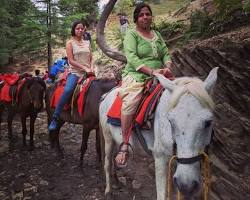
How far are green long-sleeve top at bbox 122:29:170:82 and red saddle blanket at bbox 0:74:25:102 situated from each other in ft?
17.2

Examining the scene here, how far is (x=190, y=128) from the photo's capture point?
129 inches

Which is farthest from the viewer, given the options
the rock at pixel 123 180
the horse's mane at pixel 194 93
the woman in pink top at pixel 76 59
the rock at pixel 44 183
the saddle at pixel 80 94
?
the woman in pink top at pixel 76 59

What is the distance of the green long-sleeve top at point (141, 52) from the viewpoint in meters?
4.63

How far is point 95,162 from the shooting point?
310 inches

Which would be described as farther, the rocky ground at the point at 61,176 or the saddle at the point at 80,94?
the saddle at the point at 80,94

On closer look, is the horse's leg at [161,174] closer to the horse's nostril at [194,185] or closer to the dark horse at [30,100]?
the horse's nostril at [194,185]

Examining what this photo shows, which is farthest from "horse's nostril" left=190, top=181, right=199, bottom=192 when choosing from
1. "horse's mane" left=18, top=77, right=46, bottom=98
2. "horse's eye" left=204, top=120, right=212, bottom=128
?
"horse's mane" left=18, top=77, right=46, bottom=98

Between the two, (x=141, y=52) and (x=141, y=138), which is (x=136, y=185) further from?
(x=141, y=52)

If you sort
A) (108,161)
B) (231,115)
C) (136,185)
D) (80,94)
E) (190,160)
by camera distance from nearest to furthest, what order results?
(190,160), (231,115), (108,161), (136,185), (80,94)

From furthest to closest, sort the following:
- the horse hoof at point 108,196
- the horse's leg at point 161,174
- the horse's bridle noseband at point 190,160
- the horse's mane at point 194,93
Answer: the horse hoof at point 108,196 → the horse's leg at point 161,174 → the horse's mane at point 194,93 → the horse's bridle noseband at point 190,160

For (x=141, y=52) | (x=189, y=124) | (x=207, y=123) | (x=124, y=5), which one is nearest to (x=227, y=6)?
(x=141, y=52)

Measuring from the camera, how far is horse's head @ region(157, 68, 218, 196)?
325 centimetres

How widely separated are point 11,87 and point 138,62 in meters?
5.90

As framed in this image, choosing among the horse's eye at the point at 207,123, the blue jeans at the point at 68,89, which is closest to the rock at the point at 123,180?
the blue jeans at the point at 68,89
